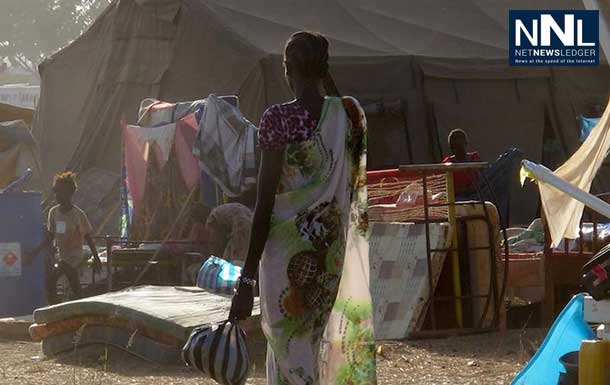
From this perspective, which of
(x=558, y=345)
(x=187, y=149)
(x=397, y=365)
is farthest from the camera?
(x=187, y=149)

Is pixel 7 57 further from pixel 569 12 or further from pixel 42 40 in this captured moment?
pixel 569 12

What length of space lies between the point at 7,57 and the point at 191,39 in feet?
168

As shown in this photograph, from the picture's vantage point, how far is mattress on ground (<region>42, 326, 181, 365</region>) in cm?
823

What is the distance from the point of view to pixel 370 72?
628 inches

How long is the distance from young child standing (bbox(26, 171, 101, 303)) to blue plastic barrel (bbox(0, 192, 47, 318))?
0.11 meters

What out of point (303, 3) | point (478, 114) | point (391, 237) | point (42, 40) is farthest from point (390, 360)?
point (42, 40)

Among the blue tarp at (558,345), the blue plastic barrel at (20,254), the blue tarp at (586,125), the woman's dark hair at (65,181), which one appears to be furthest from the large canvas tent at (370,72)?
the blue tarp at (558,345)

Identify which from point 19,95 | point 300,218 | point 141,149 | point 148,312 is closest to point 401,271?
point 148,312

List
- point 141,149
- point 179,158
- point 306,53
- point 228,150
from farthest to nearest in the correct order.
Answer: point 141,149 → point 179,158 → point 228,150 → point 306,53

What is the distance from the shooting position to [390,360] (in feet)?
27.4

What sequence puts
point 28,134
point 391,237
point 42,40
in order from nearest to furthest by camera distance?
1. point 391,237
2. point 28,134
3. point 42,40

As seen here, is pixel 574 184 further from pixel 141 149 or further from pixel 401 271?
pixel 141 149

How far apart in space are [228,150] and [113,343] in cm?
398

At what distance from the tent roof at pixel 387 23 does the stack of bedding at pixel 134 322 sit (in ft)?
23.5
